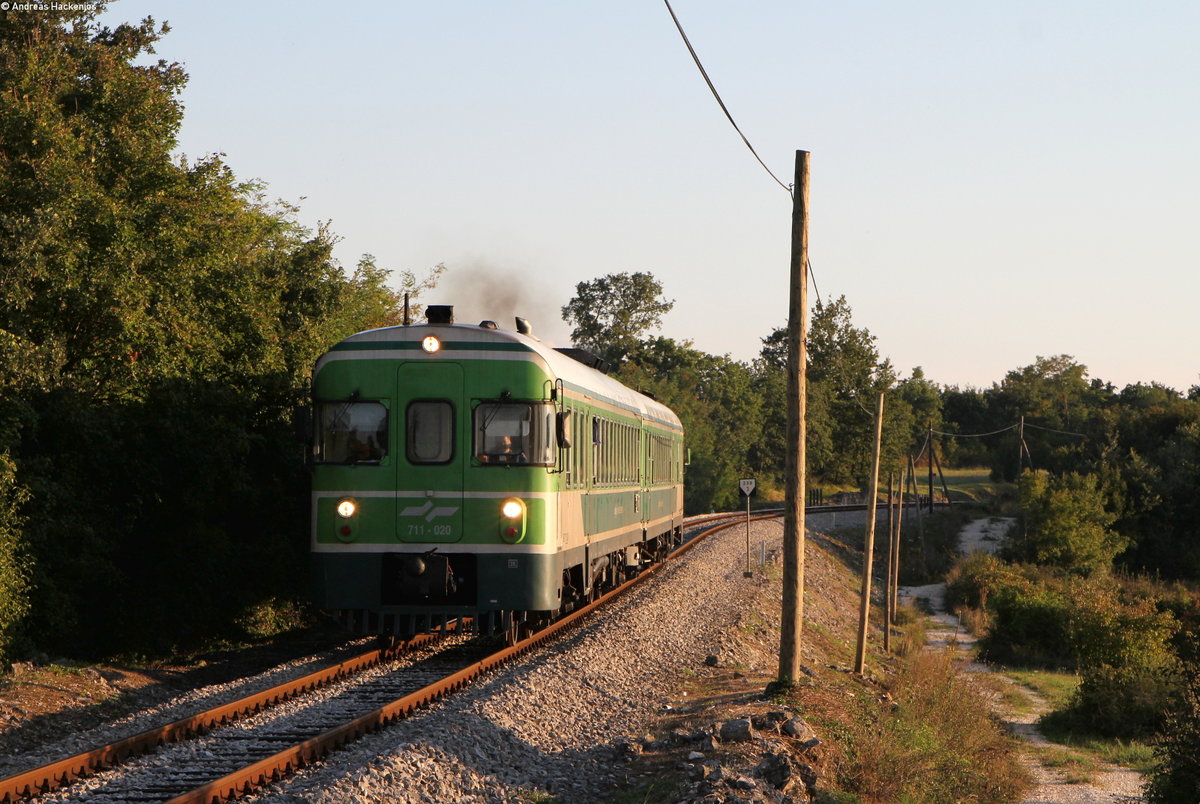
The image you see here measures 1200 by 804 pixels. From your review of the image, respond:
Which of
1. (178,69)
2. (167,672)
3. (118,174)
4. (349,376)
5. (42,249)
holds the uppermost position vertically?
(178,69)

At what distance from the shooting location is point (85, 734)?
1029cm

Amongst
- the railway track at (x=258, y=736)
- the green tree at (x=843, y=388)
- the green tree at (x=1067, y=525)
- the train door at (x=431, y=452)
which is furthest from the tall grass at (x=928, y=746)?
the green tree at (x=843, y=388)

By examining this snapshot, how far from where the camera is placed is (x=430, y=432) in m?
13.6

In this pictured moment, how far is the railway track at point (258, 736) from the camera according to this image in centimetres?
820

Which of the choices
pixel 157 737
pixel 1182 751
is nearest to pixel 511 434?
pixel 157 737

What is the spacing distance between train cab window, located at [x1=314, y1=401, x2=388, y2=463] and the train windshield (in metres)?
1.05

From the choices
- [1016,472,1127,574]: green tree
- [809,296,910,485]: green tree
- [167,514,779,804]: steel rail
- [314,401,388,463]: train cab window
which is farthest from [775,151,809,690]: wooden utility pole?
[809,296,910,485]: green tree

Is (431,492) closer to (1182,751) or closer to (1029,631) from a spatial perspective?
(1182,751)

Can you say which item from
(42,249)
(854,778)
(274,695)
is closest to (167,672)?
(274,695)

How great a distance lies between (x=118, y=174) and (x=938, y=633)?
27963mm

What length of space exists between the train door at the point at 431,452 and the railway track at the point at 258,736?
1573 millimetres

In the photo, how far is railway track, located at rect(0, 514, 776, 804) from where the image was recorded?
8203 mm

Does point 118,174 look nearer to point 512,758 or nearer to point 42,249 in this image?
point 42,249

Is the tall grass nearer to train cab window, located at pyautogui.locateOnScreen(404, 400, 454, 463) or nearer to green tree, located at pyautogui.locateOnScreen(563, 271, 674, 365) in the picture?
train cab window, located at pyautogui.locateOnScreen(404, 400, 454, 463)
